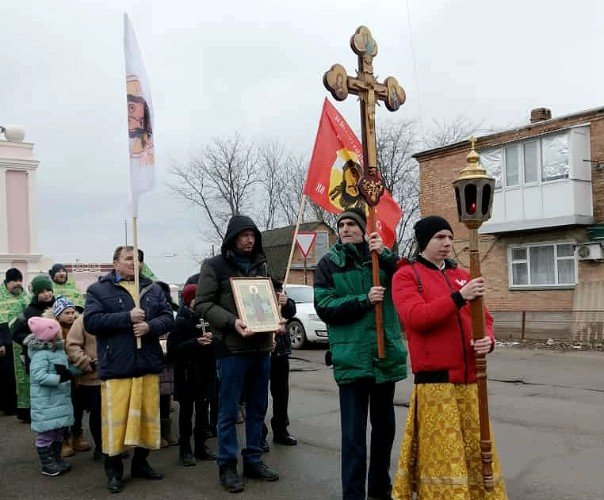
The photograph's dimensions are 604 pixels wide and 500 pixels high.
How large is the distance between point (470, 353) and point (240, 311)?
188 centimetres

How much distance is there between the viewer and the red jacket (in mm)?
3949

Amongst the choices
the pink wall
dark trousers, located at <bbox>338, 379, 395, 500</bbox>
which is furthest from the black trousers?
the pink wall

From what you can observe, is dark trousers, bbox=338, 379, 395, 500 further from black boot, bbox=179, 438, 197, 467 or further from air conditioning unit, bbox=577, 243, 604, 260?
air conditioning unit, bbox=577, 243, 604, 260

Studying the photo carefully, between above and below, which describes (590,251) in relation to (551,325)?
above

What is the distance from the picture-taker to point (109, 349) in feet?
17.9

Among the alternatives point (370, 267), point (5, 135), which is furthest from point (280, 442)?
point (5, 135)

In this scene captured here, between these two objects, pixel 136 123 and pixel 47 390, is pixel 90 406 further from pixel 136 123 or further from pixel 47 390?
pixel 136 123

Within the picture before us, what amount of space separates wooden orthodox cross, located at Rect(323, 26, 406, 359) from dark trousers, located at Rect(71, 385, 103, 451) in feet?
9.42

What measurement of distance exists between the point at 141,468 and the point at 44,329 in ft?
4.96

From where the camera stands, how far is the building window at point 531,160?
20.6 metres

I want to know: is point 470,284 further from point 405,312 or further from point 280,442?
point 280,442

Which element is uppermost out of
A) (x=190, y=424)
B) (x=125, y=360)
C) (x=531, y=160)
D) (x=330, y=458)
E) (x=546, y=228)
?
(x=531, y=160)

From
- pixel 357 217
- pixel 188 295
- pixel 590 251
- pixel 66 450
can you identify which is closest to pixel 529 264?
pixel 590 251

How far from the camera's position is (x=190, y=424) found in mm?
6285
